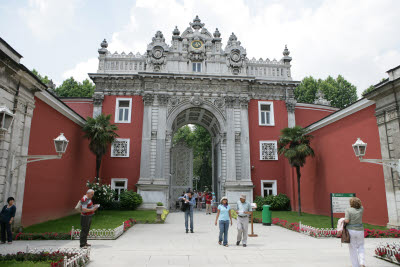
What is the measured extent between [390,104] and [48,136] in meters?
13.9

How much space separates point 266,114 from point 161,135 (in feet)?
26.4

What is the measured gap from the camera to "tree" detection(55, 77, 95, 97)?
32344 millimetres

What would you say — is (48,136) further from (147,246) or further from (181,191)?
(181,191)

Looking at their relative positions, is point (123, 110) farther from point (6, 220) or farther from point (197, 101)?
point (6, 220)

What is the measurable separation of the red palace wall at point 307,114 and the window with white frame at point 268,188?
5.16 meters

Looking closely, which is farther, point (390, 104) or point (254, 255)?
point (390, 104)

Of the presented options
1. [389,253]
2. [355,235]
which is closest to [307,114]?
[389,253]

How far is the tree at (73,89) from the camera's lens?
3234 centimetres

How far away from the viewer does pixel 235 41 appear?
74.3ft

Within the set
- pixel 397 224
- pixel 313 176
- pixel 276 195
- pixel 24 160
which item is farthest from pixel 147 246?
pixel 276 195

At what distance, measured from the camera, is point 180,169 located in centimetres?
2320

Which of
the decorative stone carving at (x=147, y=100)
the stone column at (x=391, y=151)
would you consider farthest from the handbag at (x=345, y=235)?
the decorative stone carving at (x=147, y=100)

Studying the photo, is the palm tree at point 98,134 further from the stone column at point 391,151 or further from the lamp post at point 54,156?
the stone column at point 391,151

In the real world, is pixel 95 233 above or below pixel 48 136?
below
